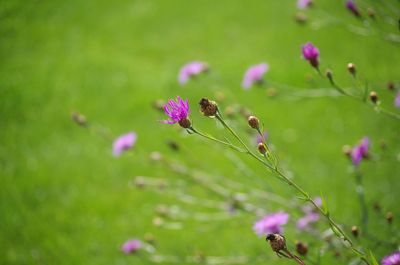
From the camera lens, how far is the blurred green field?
2.35 m

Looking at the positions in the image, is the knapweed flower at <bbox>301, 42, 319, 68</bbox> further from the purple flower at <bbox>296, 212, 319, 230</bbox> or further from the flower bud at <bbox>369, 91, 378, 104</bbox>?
the purple flower at <bbox>296, 212, 319, 230</bbox>

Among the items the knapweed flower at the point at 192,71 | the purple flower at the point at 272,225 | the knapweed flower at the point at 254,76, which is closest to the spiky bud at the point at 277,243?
the purple flower at the point at 272,225

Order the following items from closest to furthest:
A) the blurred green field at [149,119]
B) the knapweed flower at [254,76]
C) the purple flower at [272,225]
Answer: the purple flower at [272,225] → the knapweed flower at [254,76] → the blurred green field at [149,119]

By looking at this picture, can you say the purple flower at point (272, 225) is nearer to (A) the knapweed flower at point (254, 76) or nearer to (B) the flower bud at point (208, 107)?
(B) the flower bud at point (208, 107)

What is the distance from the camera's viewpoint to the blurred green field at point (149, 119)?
2.35m

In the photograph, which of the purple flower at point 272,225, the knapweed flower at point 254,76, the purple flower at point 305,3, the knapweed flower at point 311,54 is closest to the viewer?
the knapweed flower at point 311,54

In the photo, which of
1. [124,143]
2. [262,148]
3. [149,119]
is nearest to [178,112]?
[262,148]

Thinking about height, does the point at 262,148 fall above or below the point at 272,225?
above

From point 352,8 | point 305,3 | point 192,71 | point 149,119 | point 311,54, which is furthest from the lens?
point 149,119

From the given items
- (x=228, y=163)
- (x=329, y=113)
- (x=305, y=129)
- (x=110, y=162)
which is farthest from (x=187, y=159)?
(x=329, y=113)

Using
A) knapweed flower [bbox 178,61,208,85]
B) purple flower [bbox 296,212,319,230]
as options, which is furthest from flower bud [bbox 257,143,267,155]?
knapweed flower [bbox 178,61,208,85]

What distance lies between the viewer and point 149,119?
357 cm

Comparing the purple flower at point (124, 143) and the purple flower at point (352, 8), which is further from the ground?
the purple flower at point (352, 8)

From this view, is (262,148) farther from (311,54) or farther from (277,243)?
(311,54)
